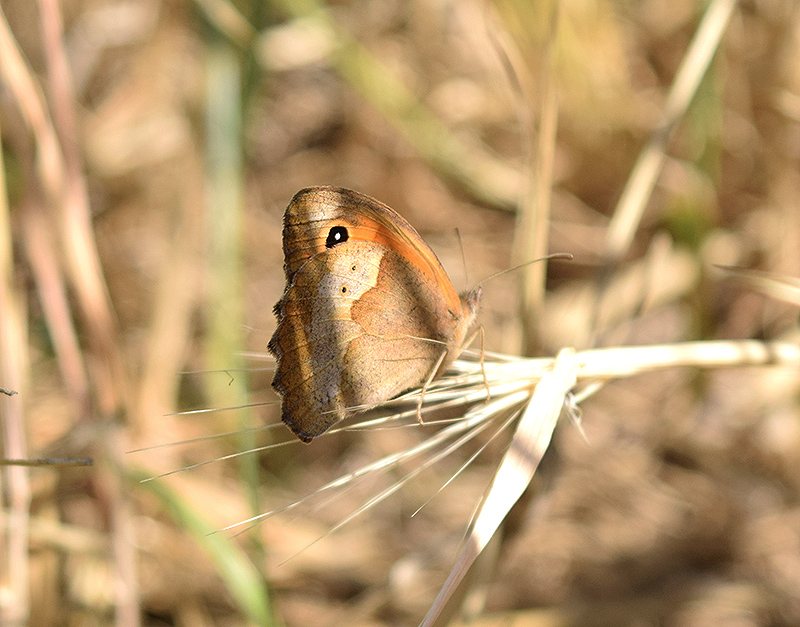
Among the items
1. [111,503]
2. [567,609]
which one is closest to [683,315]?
[567,609]

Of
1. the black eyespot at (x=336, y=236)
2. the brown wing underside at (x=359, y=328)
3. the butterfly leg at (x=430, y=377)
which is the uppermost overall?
the black eyespot at (x=336, y=236)

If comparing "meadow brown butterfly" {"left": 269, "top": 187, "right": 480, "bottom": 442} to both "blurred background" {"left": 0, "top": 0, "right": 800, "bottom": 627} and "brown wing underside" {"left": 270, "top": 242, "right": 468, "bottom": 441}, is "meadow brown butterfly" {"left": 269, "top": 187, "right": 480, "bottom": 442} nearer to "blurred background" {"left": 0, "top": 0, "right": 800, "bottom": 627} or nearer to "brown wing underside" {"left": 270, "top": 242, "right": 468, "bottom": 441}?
"brown wing underside" {"left": 270, "top": 242, "right": 468, "bottom": 441}

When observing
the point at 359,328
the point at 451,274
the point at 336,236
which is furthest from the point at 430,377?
the point at 451,274

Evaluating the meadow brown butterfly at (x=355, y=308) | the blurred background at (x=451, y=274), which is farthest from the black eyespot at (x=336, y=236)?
the blurred background at (x=451, y=274)

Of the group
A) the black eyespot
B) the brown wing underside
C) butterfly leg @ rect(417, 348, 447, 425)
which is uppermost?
the black eyespot

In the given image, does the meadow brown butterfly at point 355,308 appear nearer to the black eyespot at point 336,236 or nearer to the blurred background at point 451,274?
the black eyespot at point 336,236

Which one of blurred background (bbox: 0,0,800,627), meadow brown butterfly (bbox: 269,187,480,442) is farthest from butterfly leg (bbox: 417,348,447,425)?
blurred background (bbox: 0,0,800,627)

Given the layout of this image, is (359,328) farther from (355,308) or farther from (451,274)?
(451,274)

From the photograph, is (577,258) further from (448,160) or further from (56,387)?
(56,387)
